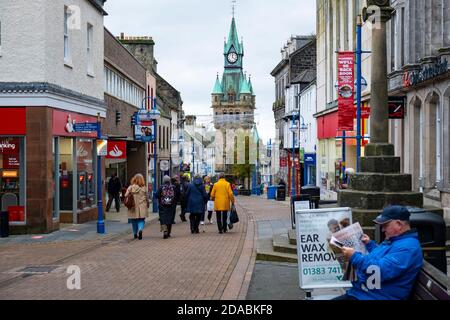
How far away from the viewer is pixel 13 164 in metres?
19.5

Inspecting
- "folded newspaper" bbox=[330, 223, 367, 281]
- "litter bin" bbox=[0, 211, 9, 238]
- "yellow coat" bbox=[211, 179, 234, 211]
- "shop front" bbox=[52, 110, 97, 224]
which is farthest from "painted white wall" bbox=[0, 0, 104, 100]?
"folded newspaper" bbox=[330, 223, 367, 281]

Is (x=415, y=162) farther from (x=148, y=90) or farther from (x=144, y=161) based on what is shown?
(x=148, y=90)

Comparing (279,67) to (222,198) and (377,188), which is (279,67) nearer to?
(222,198)

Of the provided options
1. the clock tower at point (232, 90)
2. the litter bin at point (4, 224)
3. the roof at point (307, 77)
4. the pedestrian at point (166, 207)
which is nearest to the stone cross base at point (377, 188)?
the pedestrian at point (166, 207)

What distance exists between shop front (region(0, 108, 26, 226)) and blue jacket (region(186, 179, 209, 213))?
4852mm

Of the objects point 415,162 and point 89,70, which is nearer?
point 415,162

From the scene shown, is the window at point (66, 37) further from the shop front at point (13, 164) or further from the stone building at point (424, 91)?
the stone building at point (424, 91)

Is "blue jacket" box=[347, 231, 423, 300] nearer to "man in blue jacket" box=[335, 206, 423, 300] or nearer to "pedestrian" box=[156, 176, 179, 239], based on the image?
"man in blue jacket" box=[335, 206, 423, 300]

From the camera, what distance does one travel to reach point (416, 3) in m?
20.5

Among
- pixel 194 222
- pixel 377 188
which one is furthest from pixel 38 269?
pixel 194 222

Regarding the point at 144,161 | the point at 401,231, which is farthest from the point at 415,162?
the point at 144,161

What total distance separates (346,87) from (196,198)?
24.7ft
